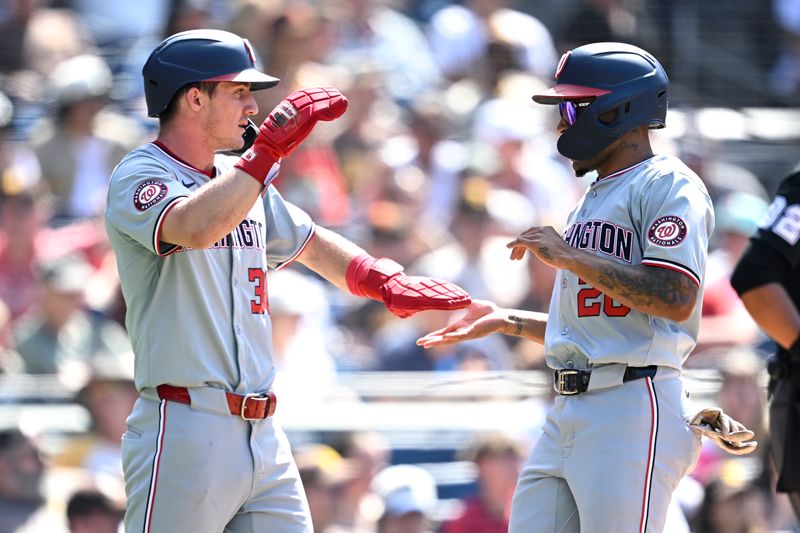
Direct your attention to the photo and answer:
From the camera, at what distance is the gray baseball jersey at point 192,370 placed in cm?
364

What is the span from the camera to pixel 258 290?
388 cm

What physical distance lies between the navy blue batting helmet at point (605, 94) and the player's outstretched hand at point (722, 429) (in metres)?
0.86

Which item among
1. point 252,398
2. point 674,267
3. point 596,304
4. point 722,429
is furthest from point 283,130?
point 722,429

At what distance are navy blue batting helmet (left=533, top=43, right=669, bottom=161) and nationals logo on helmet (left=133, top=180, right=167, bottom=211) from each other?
3.93 feet

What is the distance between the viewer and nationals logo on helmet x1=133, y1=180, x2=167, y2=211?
12.0 feet

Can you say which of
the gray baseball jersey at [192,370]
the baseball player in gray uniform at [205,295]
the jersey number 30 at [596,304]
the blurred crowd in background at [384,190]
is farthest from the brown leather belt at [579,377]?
the blurred crowd in background at [384,190]

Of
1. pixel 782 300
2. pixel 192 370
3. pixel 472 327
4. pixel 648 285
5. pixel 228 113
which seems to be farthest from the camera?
pixel 782 300

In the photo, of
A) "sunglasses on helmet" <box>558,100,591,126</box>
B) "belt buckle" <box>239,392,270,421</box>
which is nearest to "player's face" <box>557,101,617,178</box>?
"sunglasses on helmet" <box>558,100,591,126</box>

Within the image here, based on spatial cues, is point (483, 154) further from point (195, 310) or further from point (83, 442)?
point (195, 310)

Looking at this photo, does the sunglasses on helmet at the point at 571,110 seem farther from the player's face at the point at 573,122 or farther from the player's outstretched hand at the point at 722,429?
the player's outstretched hand at the point at 722,429

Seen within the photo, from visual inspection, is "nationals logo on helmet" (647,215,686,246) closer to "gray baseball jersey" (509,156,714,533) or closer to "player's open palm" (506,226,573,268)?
"gray baseball jersey" (509,156,714,533)

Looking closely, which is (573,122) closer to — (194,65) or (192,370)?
(194,65)

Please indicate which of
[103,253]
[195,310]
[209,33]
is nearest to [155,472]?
[195,310]

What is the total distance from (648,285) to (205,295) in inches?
51.3
